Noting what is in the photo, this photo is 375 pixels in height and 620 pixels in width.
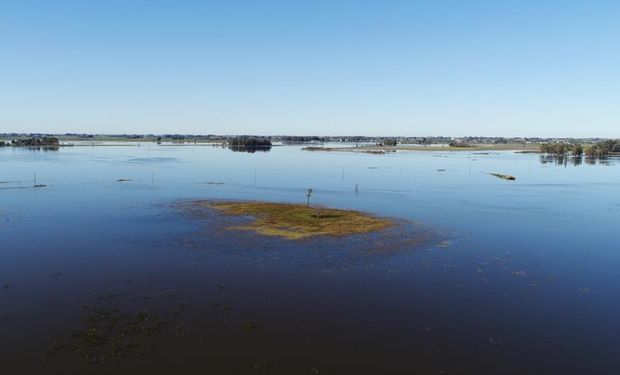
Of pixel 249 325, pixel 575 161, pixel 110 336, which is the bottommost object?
pixel 249 325

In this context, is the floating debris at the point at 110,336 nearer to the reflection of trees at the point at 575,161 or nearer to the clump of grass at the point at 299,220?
the clump of grass at the point at 299,220

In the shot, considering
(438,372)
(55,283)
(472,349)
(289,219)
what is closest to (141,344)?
(55,283)

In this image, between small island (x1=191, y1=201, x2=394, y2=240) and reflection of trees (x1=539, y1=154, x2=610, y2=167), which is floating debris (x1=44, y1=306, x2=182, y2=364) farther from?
reflection of trees (x1=539, y1=154, x2=610, y2=167)

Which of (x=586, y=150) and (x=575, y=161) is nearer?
(x=575, y=161)

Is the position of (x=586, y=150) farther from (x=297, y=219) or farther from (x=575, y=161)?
(x=297, y=219)

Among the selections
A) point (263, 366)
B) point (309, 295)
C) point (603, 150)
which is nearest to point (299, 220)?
point (309, 295)

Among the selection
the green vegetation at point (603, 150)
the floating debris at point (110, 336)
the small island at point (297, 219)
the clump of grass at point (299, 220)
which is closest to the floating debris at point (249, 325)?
the floating debris at point (110, 336)

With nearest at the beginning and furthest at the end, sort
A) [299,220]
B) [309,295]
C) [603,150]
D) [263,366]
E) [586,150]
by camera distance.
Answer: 1. [263,366]
2. [309,295]
3. [299,220]
4. [603,150]
5. [586,150]

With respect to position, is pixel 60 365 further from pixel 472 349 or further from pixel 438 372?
pixel 472 349
